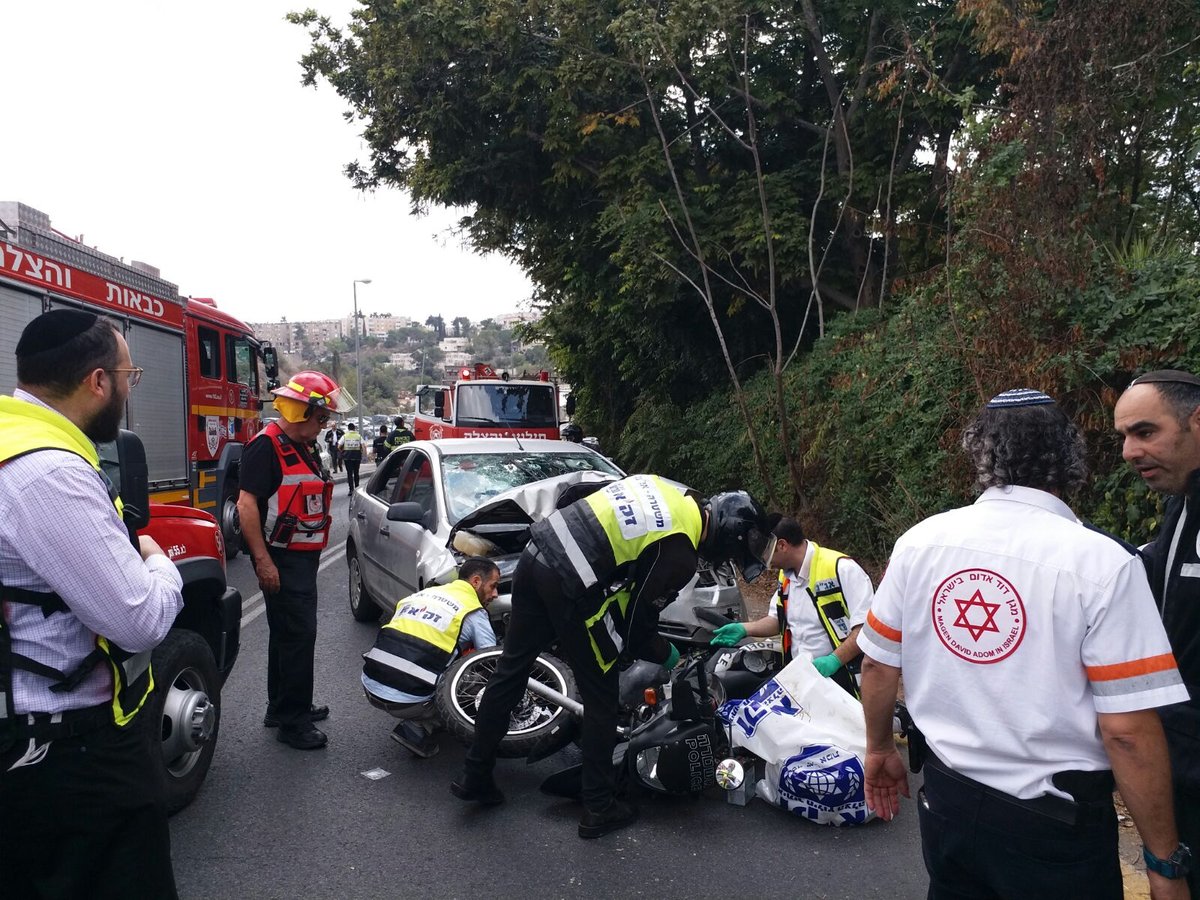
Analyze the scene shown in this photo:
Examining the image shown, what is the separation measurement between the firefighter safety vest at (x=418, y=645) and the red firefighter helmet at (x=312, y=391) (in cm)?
115

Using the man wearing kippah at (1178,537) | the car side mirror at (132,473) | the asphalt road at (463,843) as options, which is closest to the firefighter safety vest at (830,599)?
the asphalt road at (463,843)

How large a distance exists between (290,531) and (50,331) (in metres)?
2.97

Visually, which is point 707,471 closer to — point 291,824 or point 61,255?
point 61,255

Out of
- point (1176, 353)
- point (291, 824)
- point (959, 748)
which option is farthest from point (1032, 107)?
point (291, 824)

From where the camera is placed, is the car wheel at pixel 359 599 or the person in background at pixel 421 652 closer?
the person in background at pixel 421 652

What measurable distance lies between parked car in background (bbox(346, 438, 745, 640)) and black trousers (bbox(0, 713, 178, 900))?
2.63 meters

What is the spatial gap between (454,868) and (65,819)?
198 centimetres

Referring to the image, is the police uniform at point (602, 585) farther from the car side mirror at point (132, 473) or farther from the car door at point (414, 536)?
the car door at point (414, 536)

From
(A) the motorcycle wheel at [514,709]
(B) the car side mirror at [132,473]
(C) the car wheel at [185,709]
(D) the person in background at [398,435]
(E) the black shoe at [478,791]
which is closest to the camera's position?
(B) the car side mirror at [132,473]

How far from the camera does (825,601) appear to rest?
15.6ft

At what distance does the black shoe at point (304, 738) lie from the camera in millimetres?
4957

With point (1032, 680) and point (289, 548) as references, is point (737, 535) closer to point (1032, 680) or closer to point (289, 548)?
point (1032, 680)

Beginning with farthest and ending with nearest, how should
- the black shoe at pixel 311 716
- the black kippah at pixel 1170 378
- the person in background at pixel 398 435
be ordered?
the person in background at pixel 398 435 < the black shoe at pixel 311 716 < the black kippah at pixel 1170 378

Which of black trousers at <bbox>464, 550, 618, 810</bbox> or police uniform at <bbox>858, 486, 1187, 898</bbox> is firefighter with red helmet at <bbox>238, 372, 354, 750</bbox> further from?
police uniform at <bbox>858, 486, 1187, 898</bbox>
